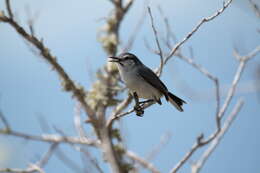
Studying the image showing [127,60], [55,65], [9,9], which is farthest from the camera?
[55,65]

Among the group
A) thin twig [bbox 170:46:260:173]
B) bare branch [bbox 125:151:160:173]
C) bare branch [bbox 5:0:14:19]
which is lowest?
bare branch [bbox 125:151:160:173]

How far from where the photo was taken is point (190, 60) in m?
6.62

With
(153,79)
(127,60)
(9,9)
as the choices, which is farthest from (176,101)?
(9,9)

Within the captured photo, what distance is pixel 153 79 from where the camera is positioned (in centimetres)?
560

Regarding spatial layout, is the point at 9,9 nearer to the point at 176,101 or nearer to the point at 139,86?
the point at 139,86

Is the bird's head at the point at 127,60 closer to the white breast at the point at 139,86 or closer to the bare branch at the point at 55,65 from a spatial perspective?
the white breast at the point at 139,86

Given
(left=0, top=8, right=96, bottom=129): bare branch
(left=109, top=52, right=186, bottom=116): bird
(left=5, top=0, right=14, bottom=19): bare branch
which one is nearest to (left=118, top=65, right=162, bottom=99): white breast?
(left=109, top=52, right=186, bottom=116): bird

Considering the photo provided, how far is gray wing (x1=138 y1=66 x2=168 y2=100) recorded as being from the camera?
5586mm

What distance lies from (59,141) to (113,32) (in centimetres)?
202

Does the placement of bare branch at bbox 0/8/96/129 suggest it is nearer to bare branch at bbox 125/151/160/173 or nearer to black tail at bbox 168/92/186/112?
bare branch at bbox 125/151/160/173

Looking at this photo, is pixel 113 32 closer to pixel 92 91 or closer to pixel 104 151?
pixel 92 91

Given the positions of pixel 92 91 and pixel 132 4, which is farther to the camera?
pixel 132 4

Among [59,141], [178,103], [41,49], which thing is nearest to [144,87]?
[178,103]

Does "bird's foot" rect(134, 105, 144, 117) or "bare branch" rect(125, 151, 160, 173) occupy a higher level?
Answer: "bird's foot" rect(134, 105, 144, 117)
